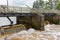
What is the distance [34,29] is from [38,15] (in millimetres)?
2031

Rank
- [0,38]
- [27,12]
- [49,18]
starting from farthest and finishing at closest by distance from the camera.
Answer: [49,18], [27,12], [0,38]

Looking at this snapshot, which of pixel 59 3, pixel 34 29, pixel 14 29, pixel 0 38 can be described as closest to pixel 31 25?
pixel 34 29

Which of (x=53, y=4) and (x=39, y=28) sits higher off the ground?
(x=53, y=4)

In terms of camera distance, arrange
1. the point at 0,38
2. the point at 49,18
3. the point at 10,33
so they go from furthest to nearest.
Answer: the point at 49,18 < the point at 10,33 < the point at 0,38

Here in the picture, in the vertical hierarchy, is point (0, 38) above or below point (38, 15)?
below

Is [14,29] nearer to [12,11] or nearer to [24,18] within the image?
[12,11]

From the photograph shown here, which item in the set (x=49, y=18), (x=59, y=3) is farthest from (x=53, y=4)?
(x=49, y=18)

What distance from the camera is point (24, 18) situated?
25.3m

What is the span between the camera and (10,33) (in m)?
20.0

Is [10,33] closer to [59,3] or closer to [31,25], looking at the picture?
[31,25]

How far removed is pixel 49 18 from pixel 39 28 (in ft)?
35.1

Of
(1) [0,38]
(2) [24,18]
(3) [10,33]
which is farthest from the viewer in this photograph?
(2) [24,18]

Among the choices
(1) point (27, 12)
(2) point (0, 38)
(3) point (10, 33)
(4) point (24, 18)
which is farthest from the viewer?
(4) point (24, 18)

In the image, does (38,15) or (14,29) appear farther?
(38,15)
